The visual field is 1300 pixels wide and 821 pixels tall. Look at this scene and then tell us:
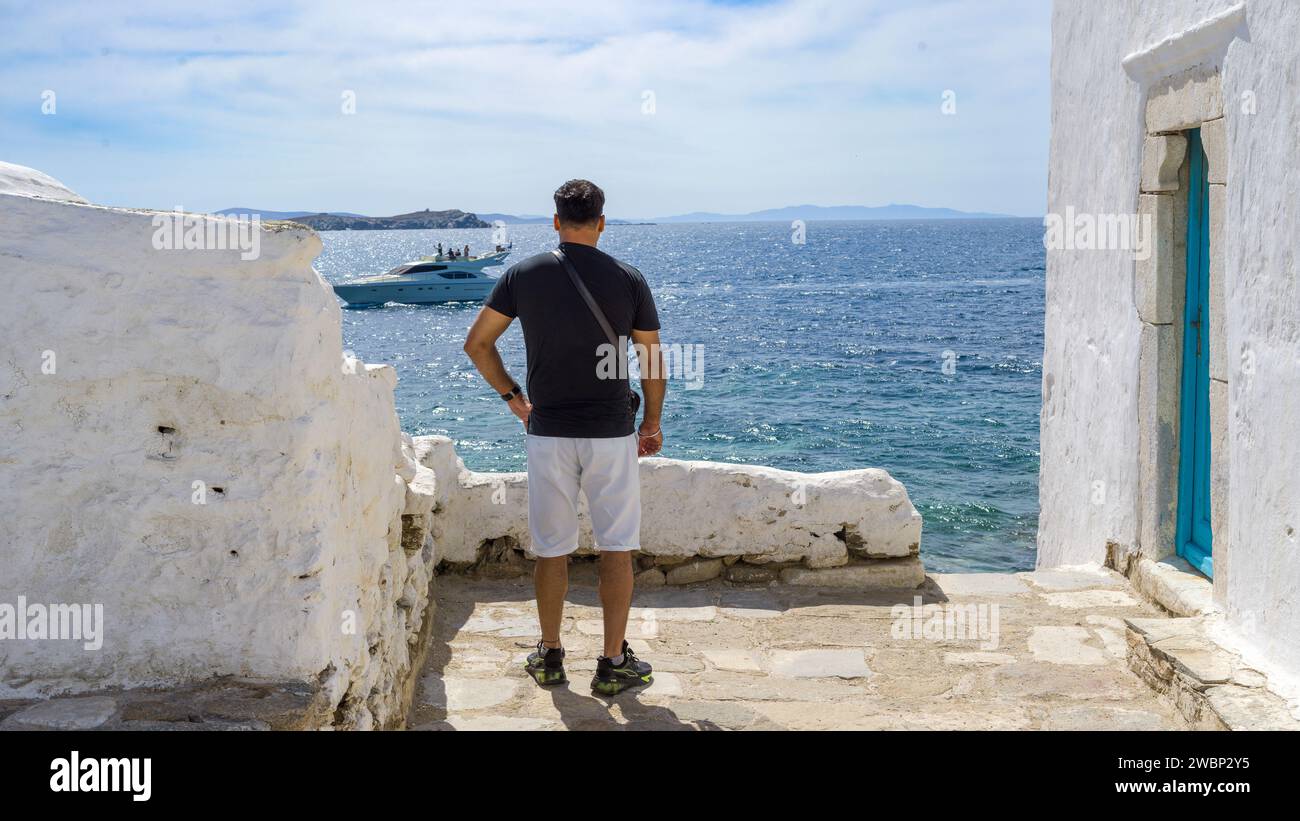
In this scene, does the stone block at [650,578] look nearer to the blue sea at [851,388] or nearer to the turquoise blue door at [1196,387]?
the turquoise blue door at [1196,387]

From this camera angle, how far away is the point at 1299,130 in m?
3.79

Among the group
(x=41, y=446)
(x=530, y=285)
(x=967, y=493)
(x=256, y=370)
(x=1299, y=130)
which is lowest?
(x=967, y=493)

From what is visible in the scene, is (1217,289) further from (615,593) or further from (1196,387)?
(615,593)

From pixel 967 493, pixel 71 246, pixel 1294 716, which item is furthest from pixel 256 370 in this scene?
pixel 967 493

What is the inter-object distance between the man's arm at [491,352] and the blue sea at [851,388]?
9.72m

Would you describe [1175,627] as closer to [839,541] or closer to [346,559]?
[839,541]

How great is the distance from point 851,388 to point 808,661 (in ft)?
82.0

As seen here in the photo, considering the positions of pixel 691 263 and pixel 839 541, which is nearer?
pixel 839 541

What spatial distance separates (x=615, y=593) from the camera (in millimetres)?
3926

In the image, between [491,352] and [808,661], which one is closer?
[491,352]

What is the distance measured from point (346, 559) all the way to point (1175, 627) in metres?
3.16

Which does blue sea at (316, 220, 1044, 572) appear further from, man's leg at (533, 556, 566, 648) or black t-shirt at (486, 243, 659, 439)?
black t-shirt at (486, 243, 659, 439)

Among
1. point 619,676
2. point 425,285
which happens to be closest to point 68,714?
point 619,676

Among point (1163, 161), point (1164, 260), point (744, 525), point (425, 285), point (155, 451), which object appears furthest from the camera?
point (425, 285)
